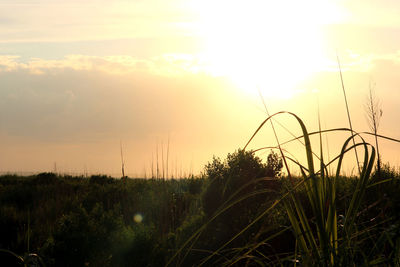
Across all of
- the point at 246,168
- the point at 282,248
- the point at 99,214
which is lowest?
the point at 282,248

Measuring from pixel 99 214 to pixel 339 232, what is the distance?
171 inches

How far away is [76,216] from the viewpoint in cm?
557

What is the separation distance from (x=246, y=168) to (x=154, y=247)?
3351 mm

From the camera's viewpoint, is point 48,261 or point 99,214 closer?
point 48,261

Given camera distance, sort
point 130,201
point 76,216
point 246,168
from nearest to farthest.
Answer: point 76,216, point 246,168, point 130,201

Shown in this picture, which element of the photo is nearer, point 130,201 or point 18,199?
point 130,201

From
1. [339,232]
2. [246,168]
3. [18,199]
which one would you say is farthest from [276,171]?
[18,199]

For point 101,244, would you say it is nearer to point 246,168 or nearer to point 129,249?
point 129,249

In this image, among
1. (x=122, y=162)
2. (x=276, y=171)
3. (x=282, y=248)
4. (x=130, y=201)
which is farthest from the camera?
(x=130, y=201)

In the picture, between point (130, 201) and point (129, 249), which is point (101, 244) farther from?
point (130, 201)

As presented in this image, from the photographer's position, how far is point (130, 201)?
440 inches

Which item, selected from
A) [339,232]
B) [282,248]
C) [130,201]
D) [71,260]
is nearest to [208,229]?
[282,248]

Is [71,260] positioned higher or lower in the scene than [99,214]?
lower

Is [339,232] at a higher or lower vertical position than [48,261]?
higher
